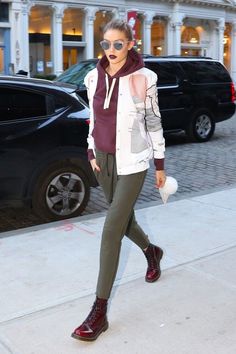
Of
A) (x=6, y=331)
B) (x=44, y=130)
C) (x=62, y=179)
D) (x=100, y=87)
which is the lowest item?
(x=6, y=331)

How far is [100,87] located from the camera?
11.5 ft

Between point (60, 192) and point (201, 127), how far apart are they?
7.29 metres

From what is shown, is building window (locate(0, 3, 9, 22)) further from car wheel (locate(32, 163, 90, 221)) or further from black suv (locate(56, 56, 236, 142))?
car wheel (locate(32, 163, 90, 221))

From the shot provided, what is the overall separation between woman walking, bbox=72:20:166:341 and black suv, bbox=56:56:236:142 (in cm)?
763

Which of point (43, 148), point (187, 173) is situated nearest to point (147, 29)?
point (187, 173)

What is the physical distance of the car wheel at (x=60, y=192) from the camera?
6031mm

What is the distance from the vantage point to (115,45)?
3348mm

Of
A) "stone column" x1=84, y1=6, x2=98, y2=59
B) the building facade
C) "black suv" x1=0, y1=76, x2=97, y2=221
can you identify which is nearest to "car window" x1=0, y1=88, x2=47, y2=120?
"black suv" x1=0, y1=76, x2=97, y2=221

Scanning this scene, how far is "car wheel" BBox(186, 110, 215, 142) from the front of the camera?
12.6 metres

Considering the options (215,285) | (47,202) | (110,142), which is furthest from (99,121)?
(47,202)

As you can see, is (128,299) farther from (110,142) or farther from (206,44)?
(206,44)

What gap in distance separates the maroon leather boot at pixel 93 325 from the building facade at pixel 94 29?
1978cm

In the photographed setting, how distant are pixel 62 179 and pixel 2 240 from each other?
1118 millimetres

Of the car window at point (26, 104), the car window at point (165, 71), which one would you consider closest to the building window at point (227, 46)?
the car window at point (165, 71)
